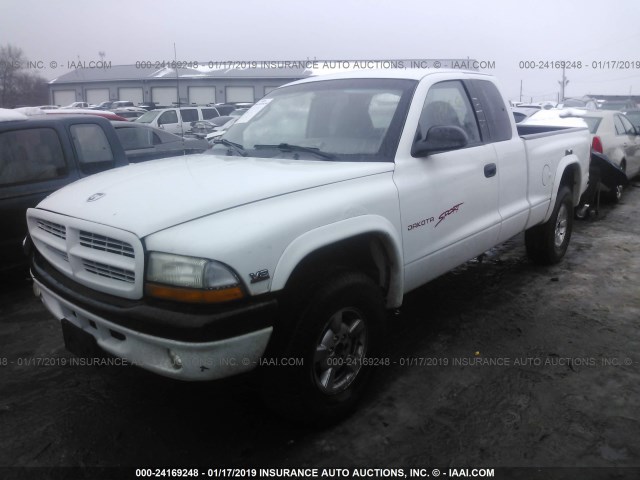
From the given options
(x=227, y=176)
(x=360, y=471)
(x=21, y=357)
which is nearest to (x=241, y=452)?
(x=360, y=471)

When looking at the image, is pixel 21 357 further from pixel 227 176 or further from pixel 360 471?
pixel 360 471

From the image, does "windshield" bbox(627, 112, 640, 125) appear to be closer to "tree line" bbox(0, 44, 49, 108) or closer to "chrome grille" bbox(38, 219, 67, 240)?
"chrome grille" bbox(38, 219, 67, 240)

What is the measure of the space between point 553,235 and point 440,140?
278 centimetres

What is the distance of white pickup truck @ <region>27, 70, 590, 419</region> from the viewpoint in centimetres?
A: 233

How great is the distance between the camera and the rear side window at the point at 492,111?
429cm

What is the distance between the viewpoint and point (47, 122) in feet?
16.9

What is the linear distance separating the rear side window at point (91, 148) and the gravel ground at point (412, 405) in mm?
1477

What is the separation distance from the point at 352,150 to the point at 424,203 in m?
0.55

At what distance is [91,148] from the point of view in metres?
5.44

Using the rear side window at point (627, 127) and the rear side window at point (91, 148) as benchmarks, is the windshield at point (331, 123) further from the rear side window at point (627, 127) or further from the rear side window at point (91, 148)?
the rear side window at point (627, 127)

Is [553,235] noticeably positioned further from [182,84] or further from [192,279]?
[182,84]

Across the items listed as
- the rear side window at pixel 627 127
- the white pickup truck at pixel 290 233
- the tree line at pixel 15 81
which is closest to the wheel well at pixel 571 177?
the white pickup truck at pixel 290 233

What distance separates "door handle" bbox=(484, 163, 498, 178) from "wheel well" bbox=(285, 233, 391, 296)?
130 centimetres

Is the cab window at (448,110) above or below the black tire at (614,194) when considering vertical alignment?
above
